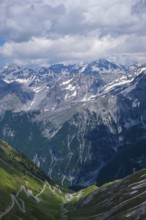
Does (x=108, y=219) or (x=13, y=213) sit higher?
(x=13, y=213)

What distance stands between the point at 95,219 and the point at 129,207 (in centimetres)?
2263

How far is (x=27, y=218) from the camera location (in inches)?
7795

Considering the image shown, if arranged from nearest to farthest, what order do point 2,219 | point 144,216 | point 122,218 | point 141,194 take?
point 144,216 → point 122,218 → point 2,219 → point 141,194

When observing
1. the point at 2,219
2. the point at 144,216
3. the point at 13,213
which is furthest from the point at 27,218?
the point at 144,216

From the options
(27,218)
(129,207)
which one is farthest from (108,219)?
(27,218)

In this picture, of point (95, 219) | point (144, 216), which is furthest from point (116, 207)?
point (144, 216)

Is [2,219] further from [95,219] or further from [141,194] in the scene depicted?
[141,194]

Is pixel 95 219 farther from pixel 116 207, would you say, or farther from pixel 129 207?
pixel 129 207

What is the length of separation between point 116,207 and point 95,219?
1028 centimetres

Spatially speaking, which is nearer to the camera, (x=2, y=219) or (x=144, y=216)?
(x=144, y=216)

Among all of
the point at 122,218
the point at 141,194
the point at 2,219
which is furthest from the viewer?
the point at 141,194

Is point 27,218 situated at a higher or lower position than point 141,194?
higher

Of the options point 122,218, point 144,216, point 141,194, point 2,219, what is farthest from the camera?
point 141,194

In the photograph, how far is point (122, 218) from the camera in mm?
165000
